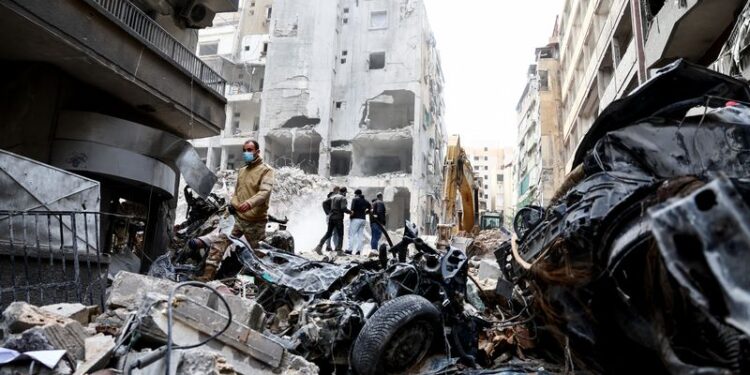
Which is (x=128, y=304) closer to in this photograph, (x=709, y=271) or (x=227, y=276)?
(x=227, y=276)

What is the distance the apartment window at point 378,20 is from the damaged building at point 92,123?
23099 millimetres

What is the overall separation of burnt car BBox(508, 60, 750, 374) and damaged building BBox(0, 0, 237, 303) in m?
3.90

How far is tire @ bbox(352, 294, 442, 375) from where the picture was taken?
3.80m

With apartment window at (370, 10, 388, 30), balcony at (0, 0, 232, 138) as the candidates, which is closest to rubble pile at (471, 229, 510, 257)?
balcony at (0, 0, 232, 138)

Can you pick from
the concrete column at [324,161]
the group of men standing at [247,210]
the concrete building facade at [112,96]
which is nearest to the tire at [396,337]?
the group of men standing at [247,210]

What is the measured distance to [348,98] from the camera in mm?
33719

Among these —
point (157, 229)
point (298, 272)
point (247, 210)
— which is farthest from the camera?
point (157, 229)

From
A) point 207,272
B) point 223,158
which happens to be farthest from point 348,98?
point 207,272

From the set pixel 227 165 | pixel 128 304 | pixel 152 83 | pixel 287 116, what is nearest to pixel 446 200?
pixel 152 83

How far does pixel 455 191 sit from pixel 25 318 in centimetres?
1169

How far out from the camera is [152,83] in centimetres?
950

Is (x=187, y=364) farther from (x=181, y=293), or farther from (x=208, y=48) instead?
(x=208, y=48)

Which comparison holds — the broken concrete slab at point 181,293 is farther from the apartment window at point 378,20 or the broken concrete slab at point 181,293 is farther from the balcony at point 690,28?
the apartment window at point 378,20

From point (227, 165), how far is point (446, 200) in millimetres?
25093
